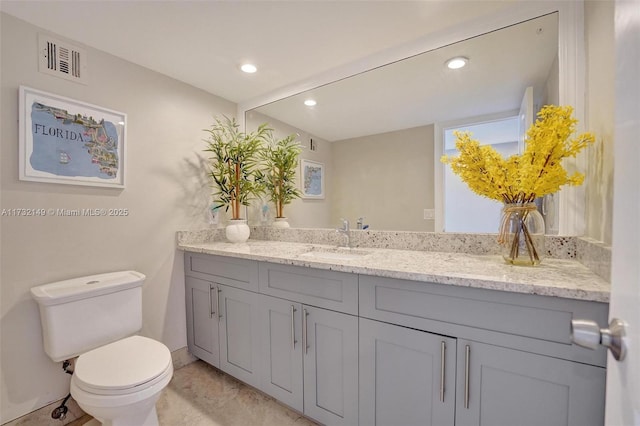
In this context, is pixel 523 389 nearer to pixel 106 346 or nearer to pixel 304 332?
pixel 304 332

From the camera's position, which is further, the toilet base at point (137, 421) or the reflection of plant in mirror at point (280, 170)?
the reflection of plant in mirror at point (280, 170)

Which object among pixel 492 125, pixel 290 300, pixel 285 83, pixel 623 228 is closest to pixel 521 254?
pixel 492 125

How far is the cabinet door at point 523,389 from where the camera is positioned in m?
Result: 0.83

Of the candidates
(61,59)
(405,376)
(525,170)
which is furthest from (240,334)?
(61,59)

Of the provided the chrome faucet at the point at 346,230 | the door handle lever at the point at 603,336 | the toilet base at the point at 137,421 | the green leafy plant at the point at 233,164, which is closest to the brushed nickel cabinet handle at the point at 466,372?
the door handle lever at the point at 603,336

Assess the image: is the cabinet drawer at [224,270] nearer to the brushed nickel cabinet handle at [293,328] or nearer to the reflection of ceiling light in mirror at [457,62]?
the brushed nickel cabinet handle at [293,328]

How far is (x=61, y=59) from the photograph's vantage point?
1550 mm

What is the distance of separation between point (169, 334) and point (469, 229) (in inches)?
86.1

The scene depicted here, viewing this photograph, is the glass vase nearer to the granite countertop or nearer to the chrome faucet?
the granite countertop

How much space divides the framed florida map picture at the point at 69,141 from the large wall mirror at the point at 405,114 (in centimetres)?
115

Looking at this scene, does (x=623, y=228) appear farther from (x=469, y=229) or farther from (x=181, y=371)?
(x=181, y=371)

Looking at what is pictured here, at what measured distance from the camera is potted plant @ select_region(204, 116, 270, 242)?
2193 millimetres

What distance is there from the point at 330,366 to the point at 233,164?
1628 mm

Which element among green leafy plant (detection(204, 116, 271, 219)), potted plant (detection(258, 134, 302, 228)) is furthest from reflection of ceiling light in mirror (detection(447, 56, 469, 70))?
green leafy plant (detection(204, 116, 271, 219))
